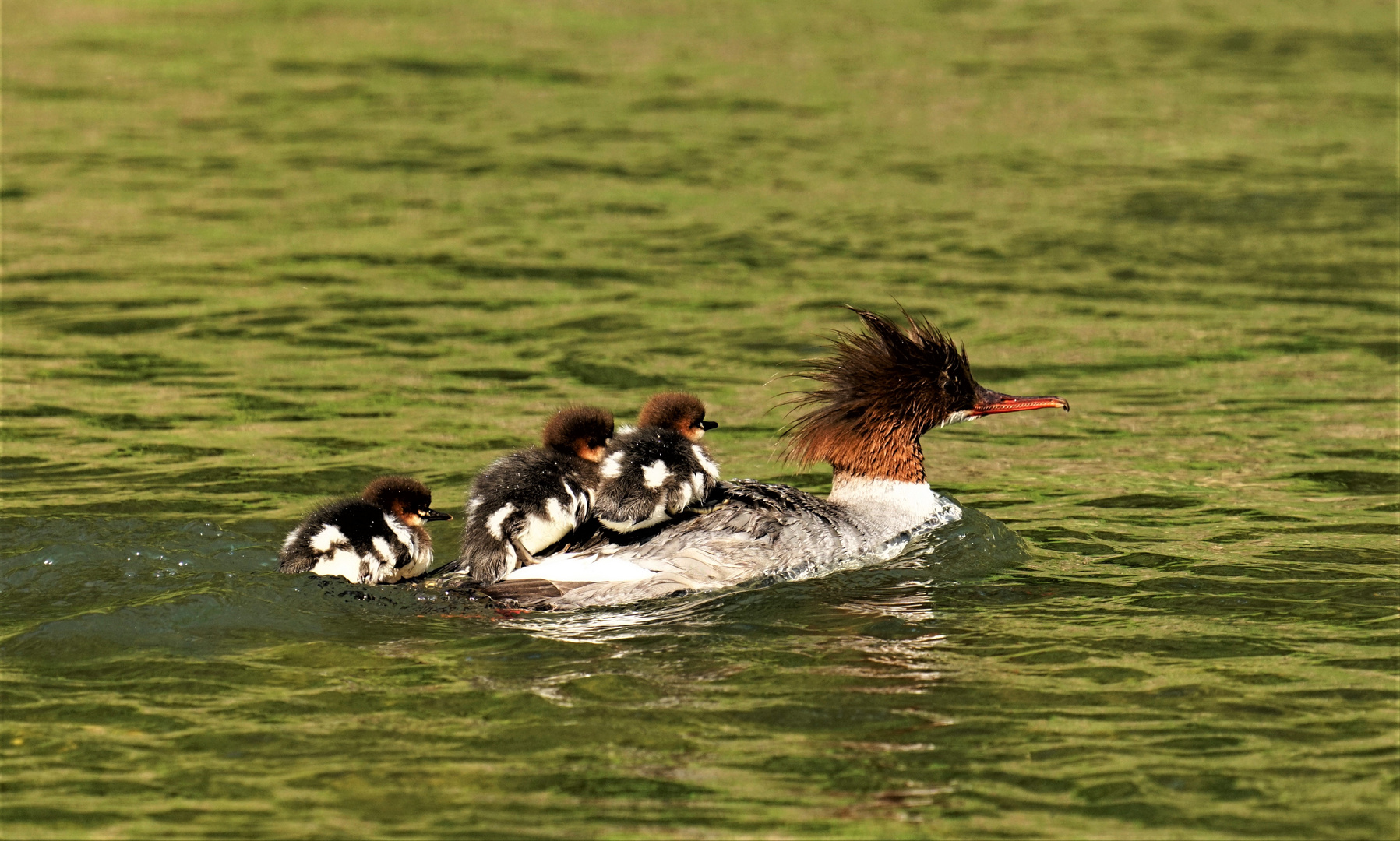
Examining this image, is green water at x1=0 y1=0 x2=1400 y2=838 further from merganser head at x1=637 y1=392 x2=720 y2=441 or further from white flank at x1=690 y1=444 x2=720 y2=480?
merganser head at x1=637 y1=392 x2=720 y2=441

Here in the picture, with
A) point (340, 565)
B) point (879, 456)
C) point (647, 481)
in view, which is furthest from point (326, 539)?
point (879, 456)

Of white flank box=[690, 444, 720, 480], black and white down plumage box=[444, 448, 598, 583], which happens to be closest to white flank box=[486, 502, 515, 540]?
black and white down plumage box=[444, 448, 598, 583]

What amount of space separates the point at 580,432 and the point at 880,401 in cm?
161

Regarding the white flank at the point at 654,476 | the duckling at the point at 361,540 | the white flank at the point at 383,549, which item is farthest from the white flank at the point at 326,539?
the white flank at the point at 654,476

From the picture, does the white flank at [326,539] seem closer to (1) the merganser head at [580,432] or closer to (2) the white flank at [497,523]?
(2) the white flank at [497,523]

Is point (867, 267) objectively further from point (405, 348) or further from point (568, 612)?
point (568, 612)

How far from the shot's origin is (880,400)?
8.75m

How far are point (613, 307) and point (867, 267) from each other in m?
2.45

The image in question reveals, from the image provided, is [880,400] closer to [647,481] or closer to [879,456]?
[879,456]

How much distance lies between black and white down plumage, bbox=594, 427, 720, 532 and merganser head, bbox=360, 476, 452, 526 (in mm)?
778

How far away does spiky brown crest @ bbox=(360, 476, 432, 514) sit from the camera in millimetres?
8031

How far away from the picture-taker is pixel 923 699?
666 cm

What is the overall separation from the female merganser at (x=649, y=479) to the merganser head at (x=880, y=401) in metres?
0.95

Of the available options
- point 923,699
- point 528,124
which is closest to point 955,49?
point 528,124
